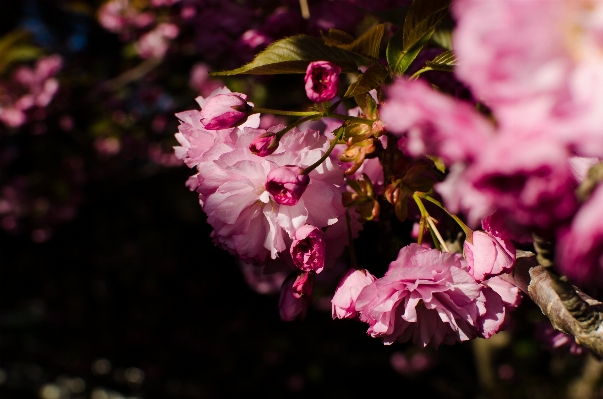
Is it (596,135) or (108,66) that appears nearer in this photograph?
(596,135)

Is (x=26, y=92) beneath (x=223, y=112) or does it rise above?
beneath

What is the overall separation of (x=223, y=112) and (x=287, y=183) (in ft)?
0.57

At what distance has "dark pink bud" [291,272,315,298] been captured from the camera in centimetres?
82

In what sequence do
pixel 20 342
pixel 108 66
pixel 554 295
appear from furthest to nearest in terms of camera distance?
pixel 20 342 < pixel 108 66 < pixel 554 295

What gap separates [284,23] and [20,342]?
640 cm

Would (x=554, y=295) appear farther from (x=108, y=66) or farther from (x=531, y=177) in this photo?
(x=108, y=66)

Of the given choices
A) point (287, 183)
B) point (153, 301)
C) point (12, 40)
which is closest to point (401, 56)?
point (287, 183)

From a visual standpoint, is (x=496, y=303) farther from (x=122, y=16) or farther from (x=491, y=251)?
(x=122, y=16)

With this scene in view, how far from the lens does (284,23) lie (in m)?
1.27

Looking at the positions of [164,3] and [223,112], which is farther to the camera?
[164,3]

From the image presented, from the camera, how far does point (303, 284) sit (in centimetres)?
82

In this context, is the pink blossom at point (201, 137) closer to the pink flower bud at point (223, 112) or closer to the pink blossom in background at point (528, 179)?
the pink flower bud at point (223, 112)

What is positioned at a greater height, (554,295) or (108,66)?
(554,295)

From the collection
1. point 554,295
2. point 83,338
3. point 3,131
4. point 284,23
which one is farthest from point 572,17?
point 83,338
